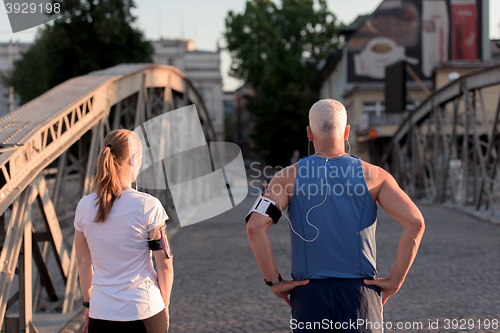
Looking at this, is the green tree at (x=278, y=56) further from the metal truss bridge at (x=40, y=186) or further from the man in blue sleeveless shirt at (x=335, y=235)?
the man in blue sleeveless shirt at (x=335, y=235)

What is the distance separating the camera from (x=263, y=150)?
50.1 m

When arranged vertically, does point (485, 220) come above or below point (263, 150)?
above

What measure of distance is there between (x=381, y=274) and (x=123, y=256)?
5.52m

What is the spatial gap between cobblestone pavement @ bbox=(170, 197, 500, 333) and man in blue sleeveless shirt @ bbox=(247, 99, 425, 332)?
9.22 feet

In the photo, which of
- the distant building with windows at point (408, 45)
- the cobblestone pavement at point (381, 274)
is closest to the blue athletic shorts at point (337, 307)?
the cobblestone pavement at point (381, 274)

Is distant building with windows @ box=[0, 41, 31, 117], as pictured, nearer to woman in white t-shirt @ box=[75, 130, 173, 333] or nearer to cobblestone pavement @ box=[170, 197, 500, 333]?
cobblestone pavement @ box=[170, 197, 500, 333]

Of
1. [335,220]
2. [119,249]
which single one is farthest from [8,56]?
[335,220]

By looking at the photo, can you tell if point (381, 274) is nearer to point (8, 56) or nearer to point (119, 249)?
point (119, 249)

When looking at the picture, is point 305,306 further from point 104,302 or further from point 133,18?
point 133,18

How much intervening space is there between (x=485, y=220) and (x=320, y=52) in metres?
39.2

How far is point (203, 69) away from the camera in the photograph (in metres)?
74.0

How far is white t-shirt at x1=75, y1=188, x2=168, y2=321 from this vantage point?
8.95 ft

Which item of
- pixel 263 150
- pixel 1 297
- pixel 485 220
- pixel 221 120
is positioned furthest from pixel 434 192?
pixel 221 120

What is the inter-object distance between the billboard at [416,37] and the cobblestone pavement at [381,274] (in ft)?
106
